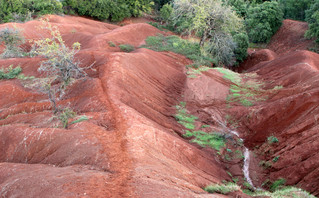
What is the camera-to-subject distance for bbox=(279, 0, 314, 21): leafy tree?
38150 millimetres

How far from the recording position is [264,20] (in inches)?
1416

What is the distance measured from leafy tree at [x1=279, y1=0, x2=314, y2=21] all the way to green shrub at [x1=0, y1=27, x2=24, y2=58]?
120 ft

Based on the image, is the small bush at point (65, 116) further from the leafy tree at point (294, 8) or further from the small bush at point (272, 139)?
the leafy tree at point (294, 8)

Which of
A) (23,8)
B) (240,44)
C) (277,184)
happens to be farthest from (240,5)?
(277,184)

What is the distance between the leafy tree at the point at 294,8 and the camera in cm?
3815

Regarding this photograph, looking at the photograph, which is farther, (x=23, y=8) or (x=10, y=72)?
(x=23, y=8)

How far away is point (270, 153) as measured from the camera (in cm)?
1197

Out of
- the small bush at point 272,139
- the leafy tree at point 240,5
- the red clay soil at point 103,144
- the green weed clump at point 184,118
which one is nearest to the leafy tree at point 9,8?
the red clay soil at point 103,144

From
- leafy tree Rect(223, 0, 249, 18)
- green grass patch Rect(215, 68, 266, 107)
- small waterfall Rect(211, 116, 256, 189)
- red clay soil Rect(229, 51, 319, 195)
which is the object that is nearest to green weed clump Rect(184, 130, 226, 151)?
small waterfall Rect(211, 116, 256, 189)

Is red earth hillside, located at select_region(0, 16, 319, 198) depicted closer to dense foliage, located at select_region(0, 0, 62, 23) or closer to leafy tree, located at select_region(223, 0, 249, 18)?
dense foliage, located at select_region(0, 0, 62, 23)

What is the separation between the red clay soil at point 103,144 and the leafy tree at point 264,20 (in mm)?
24737

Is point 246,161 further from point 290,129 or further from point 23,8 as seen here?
point 23,8

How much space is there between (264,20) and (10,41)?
32.0 m

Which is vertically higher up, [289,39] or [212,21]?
[212,21]
